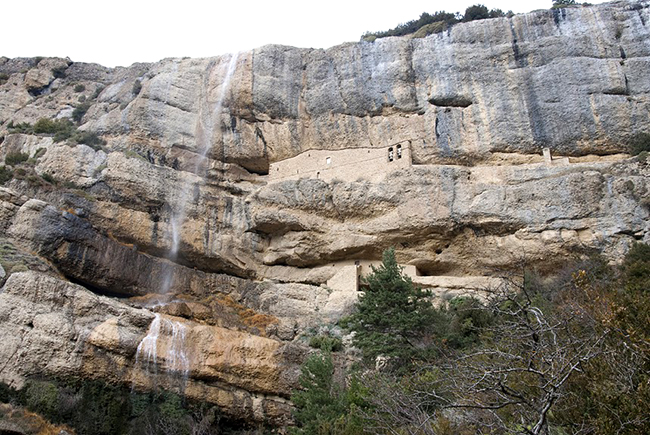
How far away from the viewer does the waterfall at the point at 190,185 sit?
24875 mm

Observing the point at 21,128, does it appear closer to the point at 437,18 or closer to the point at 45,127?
the point at 45,127

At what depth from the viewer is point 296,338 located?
837 inches

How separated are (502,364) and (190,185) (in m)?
19.0

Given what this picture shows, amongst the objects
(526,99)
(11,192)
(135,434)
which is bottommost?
(135,434)

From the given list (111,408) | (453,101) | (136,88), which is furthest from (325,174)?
(111,408)

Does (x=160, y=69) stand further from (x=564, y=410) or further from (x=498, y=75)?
(x=564, y=410)

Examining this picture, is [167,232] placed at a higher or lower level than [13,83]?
lower

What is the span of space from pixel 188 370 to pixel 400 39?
56.8 ft

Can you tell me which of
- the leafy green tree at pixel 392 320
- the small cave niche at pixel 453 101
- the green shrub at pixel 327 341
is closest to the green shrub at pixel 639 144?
the small cave niche at pixel 453 101

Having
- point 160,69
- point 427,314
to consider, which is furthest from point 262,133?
point 427,314

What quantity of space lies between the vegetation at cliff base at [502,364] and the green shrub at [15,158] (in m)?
14.4

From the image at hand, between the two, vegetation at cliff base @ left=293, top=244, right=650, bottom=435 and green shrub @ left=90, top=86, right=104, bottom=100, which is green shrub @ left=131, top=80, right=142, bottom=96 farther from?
vegetation at cliff base @ left=293, top=244, right=650, bottom=435

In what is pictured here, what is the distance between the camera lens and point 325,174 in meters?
27.0

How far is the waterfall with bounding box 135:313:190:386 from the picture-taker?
701 inches
